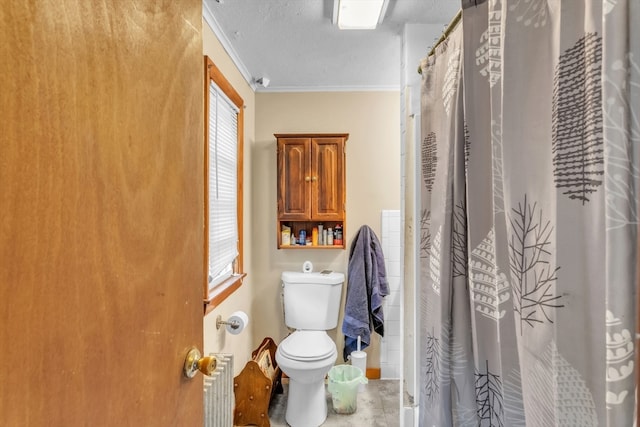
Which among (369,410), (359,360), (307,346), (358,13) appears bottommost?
(369,410)

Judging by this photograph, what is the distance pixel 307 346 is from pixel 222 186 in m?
1.14

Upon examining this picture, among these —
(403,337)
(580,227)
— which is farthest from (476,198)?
(403,337)

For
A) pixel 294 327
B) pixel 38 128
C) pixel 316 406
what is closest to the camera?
pixel 38 128

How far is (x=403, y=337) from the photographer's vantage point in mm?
1817

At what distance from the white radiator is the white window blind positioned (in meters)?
Result: 0.49

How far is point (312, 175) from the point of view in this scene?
95.6 inches

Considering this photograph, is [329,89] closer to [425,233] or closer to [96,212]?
[425,233]

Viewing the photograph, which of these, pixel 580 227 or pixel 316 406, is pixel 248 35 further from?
pixel 316 406

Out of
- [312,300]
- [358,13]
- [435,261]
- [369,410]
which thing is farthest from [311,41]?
[369,410]

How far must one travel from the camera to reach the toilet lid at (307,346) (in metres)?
1.95

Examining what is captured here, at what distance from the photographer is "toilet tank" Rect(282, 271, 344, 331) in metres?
2.44

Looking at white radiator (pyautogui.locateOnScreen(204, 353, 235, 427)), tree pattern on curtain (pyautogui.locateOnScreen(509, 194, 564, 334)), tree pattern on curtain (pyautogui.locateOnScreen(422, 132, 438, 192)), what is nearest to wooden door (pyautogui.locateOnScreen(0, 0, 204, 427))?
white radiator (pyautogui.locateOnScreen(204, 353, 235, 427))

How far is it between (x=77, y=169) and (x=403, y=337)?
5.75 ft

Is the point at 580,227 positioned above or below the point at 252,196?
below
